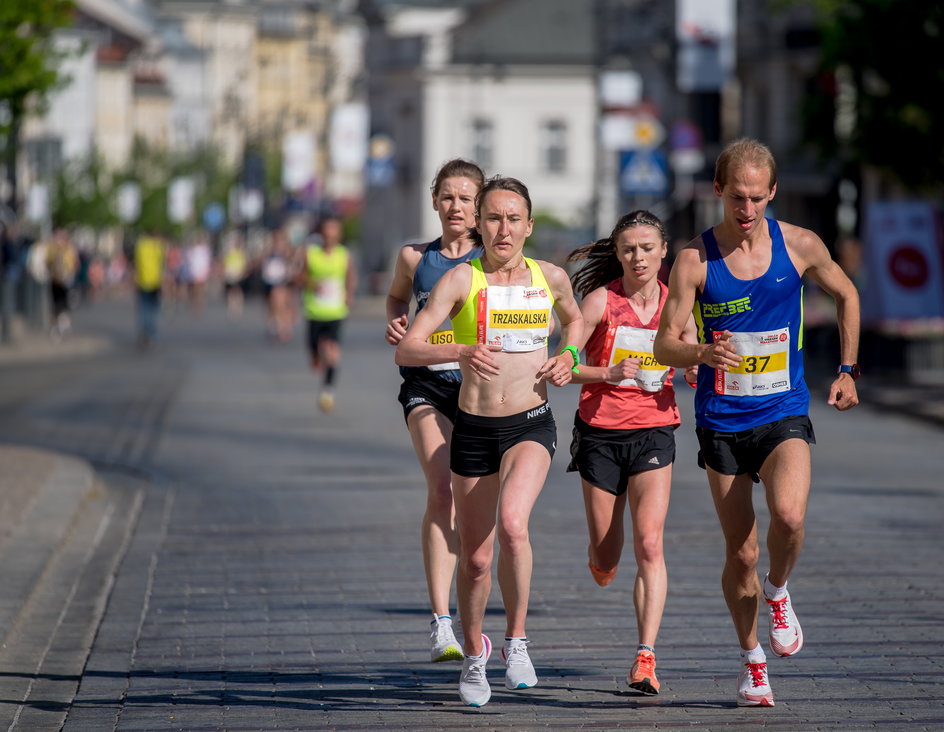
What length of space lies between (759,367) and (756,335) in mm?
109

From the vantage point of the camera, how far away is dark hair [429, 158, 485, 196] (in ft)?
24.3

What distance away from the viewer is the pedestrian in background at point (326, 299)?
1917 centimetres

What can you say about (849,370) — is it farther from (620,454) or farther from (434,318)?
(434,318)

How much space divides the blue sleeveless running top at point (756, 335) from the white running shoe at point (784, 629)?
→ 0.62 metres

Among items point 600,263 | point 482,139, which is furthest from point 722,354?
Answer: point 482,139

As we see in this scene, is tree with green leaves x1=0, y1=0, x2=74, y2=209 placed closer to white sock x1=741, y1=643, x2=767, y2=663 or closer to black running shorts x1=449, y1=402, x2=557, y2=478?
black running shorts x1=449, y1=402, x2=557, y2=478

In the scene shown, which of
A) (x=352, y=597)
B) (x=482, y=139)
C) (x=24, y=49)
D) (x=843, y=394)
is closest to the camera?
(x=843, y=394)

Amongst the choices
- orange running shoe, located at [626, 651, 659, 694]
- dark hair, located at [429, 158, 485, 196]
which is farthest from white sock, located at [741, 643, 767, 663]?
dark hair, located at [429, 158, 485, 196]

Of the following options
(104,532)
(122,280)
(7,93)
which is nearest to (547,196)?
(122,280)

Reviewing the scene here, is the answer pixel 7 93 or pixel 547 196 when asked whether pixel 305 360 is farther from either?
pixel 547 196

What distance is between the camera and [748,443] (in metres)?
6.48

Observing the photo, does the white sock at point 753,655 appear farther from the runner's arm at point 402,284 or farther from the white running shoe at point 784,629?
the runner's arm at point 402,284

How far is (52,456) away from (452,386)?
304 inches

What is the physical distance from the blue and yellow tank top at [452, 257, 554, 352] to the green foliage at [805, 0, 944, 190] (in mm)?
16039
